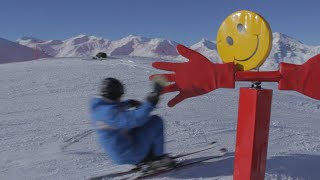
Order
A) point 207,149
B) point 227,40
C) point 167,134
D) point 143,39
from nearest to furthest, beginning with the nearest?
point 227,40 → point 207,149 → point 167,134 → point 143,39

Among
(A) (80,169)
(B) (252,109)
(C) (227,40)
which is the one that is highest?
(C) (227,40)

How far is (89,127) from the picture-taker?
227 inches

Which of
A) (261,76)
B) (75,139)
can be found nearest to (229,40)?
(261,76)

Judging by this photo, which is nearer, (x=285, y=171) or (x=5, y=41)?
(x=285, y=171)

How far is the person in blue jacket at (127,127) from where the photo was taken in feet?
10.7

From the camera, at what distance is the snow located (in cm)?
377

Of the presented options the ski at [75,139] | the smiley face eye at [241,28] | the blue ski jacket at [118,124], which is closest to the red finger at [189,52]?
the smiley face eye at [241,28]

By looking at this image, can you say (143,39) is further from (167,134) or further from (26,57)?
(167,134)

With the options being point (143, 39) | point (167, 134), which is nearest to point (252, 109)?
point (167, 134)

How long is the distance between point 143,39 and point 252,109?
37.4m

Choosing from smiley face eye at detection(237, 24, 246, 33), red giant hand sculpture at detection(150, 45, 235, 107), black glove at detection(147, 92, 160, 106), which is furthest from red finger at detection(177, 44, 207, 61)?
black glove at detection(147, 92, 160, 106)

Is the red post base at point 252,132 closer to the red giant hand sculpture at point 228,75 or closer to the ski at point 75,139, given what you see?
the red giant hand sculpture at point 228,75

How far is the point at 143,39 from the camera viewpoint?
130 ft

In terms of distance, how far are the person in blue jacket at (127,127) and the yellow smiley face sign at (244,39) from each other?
0.59 meters
